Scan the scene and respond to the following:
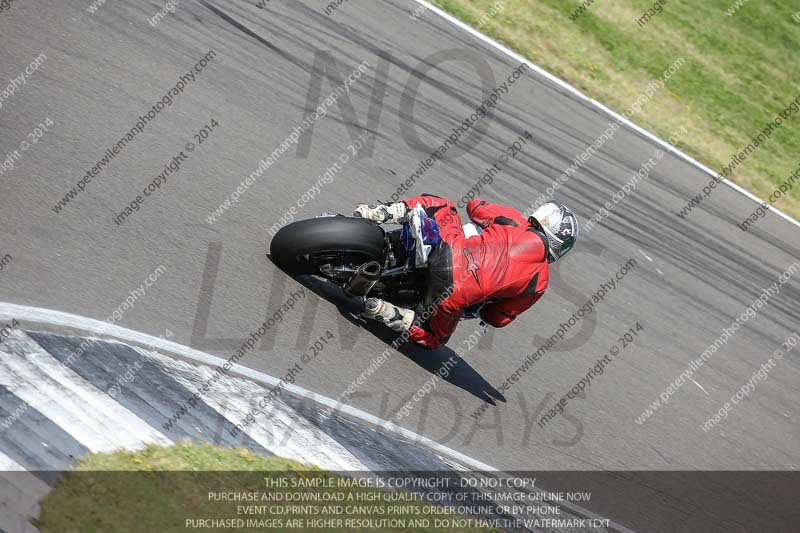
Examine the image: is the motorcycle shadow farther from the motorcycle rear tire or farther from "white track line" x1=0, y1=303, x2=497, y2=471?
"white track line" x1=0, y1=303, x2=497, y2=471

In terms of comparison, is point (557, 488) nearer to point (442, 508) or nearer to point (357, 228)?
point (442, 508)

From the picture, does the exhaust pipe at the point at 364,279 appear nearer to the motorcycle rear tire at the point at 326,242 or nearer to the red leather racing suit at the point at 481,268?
the motorcycle rear tire at the point at 326,242

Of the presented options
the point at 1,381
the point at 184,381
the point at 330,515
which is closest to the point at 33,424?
the point at 1,381

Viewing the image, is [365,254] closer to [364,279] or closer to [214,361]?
[364,279]

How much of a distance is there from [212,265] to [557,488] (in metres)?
3.37

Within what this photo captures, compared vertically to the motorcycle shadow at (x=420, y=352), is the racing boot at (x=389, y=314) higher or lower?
higher

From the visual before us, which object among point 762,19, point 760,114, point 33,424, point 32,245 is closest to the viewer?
point 33,424

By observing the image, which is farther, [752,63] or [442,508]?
[752,63]

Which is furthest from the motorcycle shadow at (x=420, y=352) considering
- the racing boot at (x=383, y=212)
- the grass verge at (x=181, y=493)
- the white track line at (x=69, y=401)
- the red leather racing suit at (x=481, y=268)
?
the white track line at (x=69, y=401)

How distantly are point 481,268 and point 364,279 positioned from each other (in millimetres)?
931

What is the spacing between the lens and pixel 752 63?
1500 centimetres

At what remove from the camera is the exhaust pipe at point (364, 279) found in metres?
6.57

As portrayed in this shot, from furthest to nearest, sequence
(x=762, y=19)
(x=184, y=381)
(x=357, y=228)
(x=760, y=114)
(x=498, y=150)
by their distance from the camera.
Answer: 1. (x=762, y=19)
2. (x=760, y=114)
3. (x=498, y=150)
4. (x=357, y=228)
5. (x=184, y=381)

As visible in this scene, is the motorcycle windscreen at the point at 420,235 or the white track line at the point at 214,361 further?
the motorcycle windscreen at the point at 420,235
